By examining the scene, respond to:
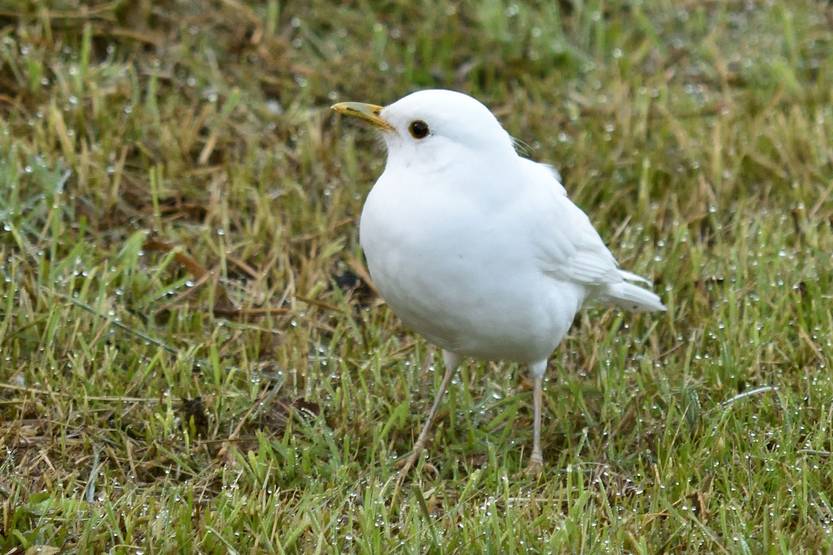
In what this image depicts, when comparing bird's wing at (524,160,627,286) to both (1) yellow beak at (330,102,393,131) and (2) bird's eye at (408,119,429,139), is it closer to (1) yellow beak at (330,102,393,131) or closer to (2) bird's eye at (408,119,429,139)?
(2) bird's eye at (408,119,429,139)

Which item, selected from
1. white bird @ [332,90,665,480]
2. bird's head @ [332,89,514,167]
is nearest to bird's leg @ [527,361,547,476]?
white bird @ [332,90,665,480]

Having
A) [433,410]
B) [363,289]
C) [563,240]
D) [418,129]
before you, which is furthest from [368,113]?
[363,289]

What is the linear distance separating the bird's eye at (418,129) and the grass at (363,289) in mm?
988

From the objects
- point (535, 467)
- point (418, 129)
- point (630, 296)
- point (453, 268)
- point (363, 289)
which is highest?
point (418, 129)

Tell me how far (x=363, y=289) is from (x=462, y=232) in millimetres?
1551

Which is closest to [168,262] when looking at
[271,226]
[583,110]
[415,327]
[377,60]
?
[271,226]

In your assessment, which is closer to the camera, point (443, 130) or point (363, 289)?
point (443, 130)

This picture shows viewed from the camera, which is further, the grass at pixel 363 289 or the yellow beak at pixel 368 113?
the yellow beak at pixel 368 113

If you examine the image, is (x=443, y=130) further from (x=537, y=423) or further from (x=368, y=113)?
(x=537, y=423)

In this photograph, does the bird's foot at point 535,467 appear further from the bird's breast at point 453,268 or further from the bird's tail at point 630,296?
the bird's tail at point 630,296

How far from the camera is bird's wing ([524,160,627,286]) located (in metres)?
3.93

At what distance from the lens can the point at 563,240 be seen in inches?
159

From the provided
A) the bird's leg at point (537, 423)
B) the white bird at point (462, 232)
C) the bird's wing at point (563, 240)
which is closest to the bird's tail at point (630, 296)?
the bird's wing at point (563, 240)

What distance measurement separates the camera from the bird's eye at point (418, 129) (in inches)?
151
